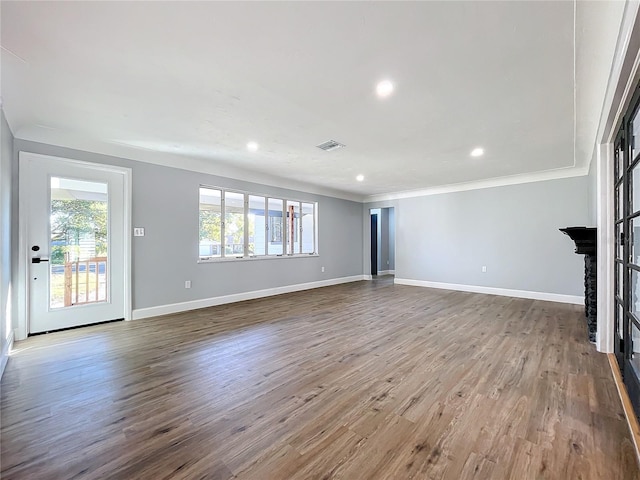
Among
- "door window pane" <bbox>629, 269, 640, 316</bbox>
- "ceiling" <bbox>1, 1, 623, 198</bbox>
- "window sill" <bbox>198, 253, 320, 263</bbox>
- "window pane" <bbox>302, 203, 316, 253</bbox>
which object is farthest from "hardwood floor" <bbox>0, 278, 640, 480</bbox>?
"window pane" <bbox>302, 203, 316, 253</bbox>

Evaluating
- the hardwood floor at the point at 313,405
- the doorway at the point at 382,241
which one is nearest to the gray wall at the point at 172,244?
the hardwood floor at the point at 313,405

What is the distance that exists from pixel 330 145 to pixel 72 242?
3538mm

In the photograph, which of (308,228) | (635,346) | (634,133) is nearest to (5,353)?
(635,346)

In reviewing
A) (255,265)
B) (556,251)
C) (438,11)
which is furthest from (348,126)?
(556,251)

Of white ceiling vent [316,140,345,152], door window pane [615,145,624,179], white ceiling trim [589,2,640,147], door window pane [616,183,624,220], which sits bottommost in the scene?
door window pane [616,183,624,220]

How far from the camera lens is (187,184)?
467cm

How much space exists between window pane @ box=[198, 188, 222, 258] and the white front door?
1.17 meters

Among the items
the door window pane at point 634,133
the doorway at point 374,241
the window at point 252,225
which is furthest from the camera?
the doorway at point 374,241

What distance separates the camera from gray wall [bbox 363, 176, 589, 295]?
5117mm

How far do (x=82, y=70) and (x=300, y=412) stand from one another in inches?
116

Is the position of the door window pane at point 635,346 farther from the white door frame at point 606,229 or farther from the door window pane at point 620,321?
the white door frame at point 606,229

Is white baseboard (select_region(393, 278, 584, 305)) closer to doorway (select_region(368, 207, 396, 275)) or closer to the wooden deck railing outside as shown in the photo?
doorway (select_region(368, 207, 396, 275))

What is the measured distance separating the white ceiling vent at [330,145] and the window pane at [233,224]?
2.21 metres

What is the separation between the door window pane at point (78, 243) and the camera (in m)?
3.51
